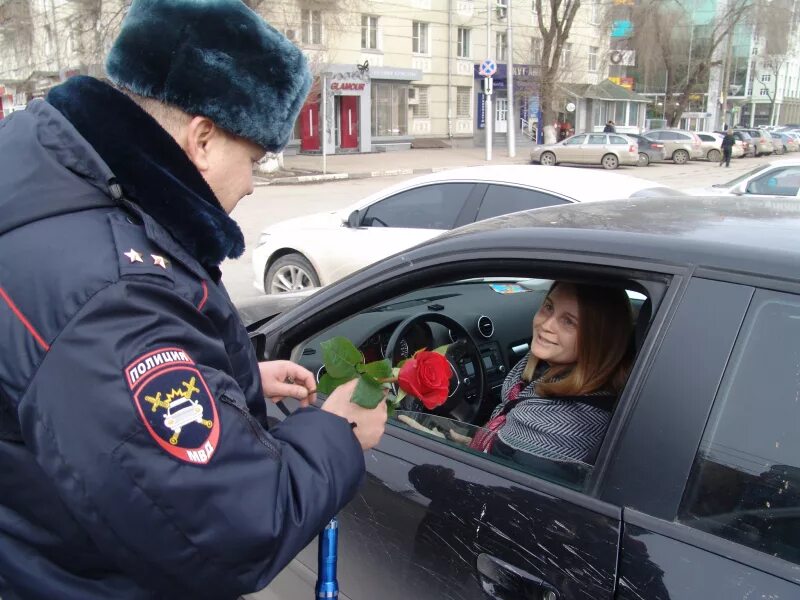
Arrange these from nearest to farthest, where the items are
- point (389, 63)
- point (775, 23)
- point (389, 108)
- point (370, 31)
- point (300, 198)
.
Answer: point (300, 198) < point (370, 31) < point (389, 63) < point (389, 108) < point (775, 23)

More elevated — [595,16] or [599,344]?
[595,16]

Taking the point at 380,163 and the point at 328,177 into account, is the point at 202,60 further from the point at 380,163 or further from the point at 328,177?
the point at 380,163

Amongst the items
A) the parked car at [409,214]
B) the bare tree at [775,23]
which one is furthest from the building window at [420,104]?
the parked car at [409,214]

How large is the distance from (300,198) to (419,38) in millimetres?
21593

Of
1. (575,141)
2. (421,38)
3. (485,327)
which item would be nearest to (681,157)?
(575,141)

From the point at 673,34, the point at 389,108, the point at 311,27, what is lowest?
the point at 389,108

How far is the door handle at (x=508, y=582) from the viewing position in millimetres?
1506

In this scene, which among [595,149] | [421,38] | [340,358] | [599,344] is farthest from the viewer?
[421,38]

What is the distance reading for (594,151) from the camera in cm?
Result: 2830

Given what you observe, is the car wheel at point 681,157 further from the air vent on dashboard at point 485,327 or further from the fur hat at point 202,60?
the fur hat at point 202,60

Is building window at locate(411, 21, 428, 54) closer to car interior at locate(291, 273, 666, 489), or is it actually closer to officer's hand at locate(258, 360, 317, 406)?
car interior at locate(291, 273, 666, 489)

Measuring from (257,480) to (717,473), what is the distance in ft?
2.93

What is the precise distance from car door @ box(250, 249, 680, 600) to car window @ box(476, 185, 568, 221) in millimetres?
3621

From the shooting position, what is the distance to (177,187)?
123cm
